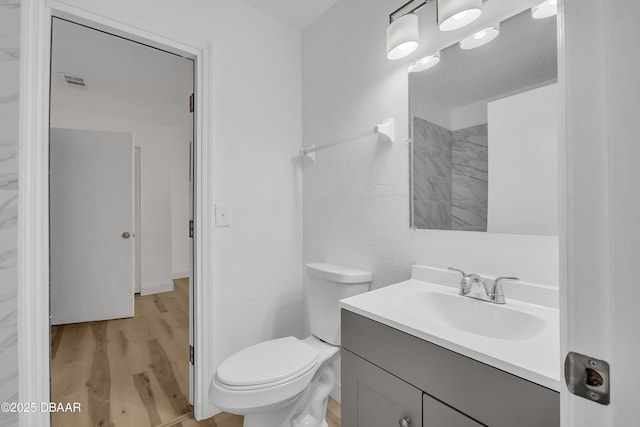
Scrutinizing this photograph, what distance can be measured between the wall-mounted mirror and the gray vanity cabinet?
1.84ft

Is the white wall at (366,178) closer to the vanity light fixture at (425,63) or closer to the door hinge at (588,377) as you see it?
the vanity light fixture at (425,63)

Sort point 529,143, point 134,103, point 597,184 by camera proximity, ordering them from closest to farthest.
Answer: point 597,184
point 529,143
point 134,103

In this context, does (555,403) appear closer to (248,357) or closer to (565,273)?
(565,273)

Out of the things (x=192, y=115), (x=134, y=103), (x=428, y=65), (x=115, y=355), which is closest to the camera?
(x=428, y=65)

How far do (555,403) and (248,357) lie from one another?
3.60ft

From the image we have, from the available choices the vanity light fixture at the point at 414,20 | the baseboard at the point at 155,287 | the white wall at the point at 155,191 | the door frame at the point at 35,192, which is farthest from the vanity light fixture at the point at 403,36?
the baseboard at the point at 155,287

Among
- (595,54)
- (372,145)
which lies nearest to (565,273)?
(595,54)

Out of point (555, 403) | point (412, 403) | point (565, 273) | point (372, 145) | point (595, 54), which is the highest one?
point (372, 145)

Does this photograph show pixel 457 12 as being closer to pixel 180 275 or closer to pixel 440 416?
pixel 440 416

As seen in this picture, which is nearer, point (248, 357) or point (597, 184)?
point (597, 184)

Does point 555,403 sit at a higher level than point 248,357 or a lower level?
higher

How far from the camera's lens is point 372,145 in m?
1.49

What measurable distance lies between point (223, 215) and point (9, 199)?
83 cm

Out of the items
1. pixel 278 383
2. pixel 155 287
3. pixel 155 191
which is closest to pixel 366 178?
pixel 278 383
